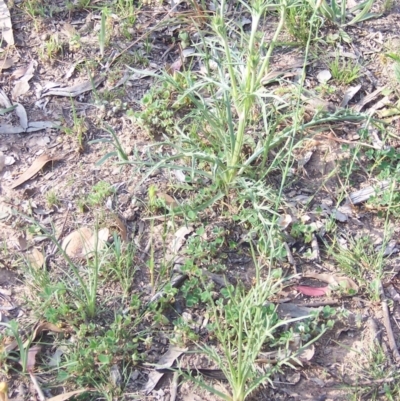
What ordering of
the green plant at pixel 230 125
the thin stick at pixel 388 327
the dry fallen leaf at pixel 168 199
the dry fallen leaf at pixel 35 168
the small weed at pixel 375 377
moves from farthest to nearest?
the dry fallen leaf at pixel 35 168, the dry fallen leaf at pixel 168 199, the green plant at pixel 230 125, the thin stick at pixel 388 327, the small weed at pixel 375 377

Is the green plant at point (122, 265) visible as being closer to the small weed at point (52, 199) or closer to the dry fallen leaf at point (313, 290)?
the small weed at point (52, 199)

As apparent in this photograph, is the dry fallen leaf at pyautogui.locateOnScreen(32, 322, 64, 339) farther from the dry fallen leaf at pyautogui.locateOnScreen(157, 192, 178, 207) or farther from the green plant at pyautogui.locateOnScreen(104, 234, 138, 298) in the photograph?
the dry fallen leaf at pyautogui.locateOnScreen(157, 192, 178, 207)

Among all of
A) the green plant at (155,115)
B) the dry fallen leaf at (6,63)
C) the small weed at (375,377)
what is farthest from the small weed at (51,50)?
the small weed at (375,377)

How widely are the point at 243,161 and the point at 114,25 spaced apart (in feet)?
3.95

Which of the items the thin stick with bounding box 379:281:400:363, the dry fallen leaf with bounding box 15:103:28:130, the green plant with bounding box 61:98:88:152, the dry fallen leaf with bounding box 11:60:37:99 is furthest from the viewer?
the dry fallen leaf with bounding box 11:60:37:99

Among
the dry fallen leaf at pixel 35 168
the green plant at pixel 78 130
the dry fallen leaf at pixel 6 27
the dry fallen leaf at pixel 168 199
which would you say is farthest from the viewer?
the dry fallen leaf at pixel 6 27

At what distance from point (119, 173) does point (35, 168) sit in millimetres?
392

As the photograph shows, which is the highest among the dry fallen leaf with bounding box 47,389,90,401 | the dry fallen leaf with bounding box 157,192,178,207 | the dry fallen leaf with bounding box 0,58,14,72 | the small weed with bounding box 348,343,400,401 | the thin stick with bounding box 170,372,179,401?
the dry fallen leaf with bounding box 0,58,14,72

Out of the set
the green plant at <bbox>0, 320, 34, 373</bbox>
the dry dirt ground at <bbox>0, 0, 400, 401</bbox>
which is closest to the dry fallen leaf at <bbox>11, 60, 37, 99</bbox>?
the dry dirt ground at <bbox>0, 0, 400, 401</bbox>

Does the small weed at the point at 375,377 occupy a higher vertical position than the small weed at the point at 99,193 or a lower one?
lower

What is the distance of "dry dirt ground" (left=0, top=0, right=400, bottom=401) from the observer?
7.75 feet

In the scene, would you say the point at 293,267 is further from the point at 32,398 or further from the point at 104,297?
the point at 32,398

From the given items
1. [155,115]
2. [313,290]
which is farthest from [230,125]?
[313,290]

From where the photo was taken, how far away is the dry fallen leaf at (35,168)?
2.91m
